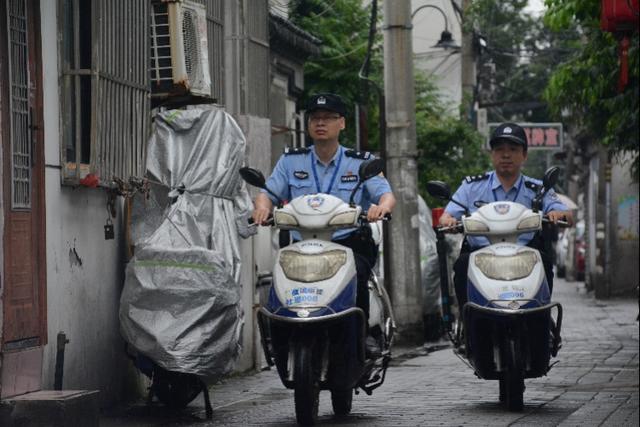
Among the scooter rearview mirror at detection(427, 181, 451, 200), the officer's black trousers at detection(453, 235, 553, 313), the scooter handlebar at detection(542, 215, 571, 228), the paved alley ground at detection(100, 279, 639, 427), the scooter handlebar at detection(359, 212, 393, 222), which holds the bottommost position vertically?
the paved alley ground at detection(100, 279, 639, 427)

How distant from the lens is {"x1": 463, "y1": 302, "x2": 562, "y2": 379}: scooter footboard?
913 centimetres

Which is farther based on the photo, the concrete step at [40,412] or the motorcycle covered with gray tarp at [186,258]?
the motorcycle covered with gray tarp at [186,258]

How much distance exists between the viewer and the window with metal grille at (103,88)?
943cm

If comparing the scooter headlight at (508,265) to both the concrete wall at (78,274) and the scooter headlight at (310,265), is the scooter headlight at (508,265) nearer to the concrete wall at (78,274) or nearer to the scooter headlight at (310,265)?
the scooter headlight at (310,265)

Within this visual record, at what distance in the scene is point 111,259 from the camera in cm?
1018

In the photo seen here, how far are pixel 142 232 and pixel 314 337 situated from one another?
2.41 m

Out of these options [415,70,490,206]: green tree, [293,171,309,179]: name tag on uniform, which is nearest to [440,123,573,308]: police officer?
[293,171,309,179]: name tag on uniform

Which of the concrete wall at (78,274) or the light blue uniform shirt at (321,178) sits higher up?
the light blue uniform shirt at (321,178)

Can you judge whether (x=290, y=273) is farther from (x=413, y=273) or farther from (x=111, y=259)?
(x=413, y=273)

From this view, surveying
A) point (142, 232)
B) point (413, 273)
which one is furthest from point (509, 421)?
point (413, 273)

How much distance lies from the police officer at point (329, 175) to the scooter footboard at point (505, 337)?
0.81m

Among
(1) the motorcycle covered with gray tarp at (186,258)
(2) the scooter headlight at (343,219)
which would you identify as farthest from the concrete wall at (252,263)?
(2) the scooter headlight at (343,219)

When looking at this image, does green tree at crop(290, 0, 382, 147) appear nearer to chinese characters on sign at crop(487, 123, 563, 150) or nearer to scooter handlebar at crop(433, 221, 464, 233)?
chinese characters on sign at crop(487, 123, 563, 150)

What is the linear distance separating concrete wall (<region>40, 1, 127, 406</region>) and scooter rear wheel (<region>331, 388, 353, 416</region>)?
5.42 ft
